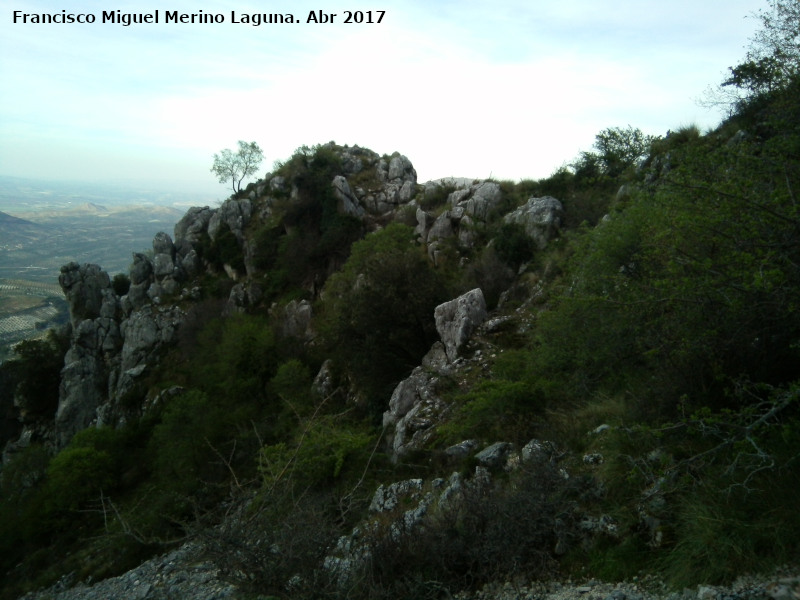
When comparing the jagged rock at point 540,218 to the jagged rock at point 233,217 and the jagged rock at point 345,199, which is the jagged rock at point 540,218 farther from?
the jagged rock at point 233,217

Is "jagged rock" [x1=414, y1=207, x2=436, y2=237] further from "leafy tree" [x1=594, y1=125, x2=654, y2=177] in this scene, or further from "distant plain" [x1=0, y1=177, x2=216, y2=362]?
"distant plain" [x1=0, y1=177, x2=216, y2=362]

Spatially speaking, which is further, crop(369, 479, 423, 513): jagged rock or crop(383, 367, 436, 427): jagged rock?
crop(383, 367, 436, 427): jagged rock

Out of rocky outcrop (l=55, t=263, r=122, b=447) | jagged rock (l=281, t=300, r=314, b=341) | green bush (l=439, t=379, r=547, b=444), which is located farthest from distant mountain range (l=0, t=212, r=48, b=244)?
green bush (l=439, t=379, r=547, b=444)

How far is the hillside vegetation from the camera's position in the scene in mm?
4449

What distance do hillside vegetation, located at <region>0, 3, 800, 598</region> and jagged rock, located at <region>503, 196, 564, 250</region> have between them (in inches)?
24.8

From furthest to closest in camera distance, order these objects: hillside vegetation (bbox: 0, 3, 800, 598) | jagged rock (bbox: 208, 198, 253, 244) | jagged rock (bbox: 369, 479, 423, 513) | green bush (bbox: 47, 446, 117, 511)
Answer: jagged rock (bbox: 208, 198, 253, 244) < green bush (bbox: 47, 446, 117, 511) < jagged rock (bbox: 369, 479, 423, 513) < hillside vegetation (bbox: 0, 3, 800, 598)

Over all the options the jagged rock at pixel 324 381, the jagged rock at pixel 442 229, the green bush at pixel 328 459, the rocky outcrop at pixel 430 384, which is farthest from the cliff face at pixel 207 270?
the green bush at pixel 328 459

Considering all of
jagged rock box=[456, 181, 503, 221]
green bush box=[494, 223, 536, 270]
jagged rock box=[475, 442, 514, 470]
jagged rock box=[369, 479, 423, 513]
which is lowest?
jagged rock box=[369, 479, 423, 513]

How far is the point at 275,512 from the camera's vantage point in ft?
16.9

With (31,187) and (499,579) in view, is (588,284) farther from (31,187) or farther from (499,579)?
(31,187)

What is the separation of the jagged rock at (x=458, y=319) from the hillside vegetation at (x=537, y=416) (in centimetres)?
40

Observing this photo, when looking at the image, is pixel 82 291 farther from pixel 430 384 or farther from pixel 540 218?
pixel 540 218

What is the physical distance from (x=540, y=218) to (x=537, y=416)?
12319 millimetres

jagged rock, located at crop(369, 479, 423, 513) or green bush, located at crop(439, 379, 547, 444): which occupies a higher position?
green bush, located at crop(439, 379, 547, 444)
